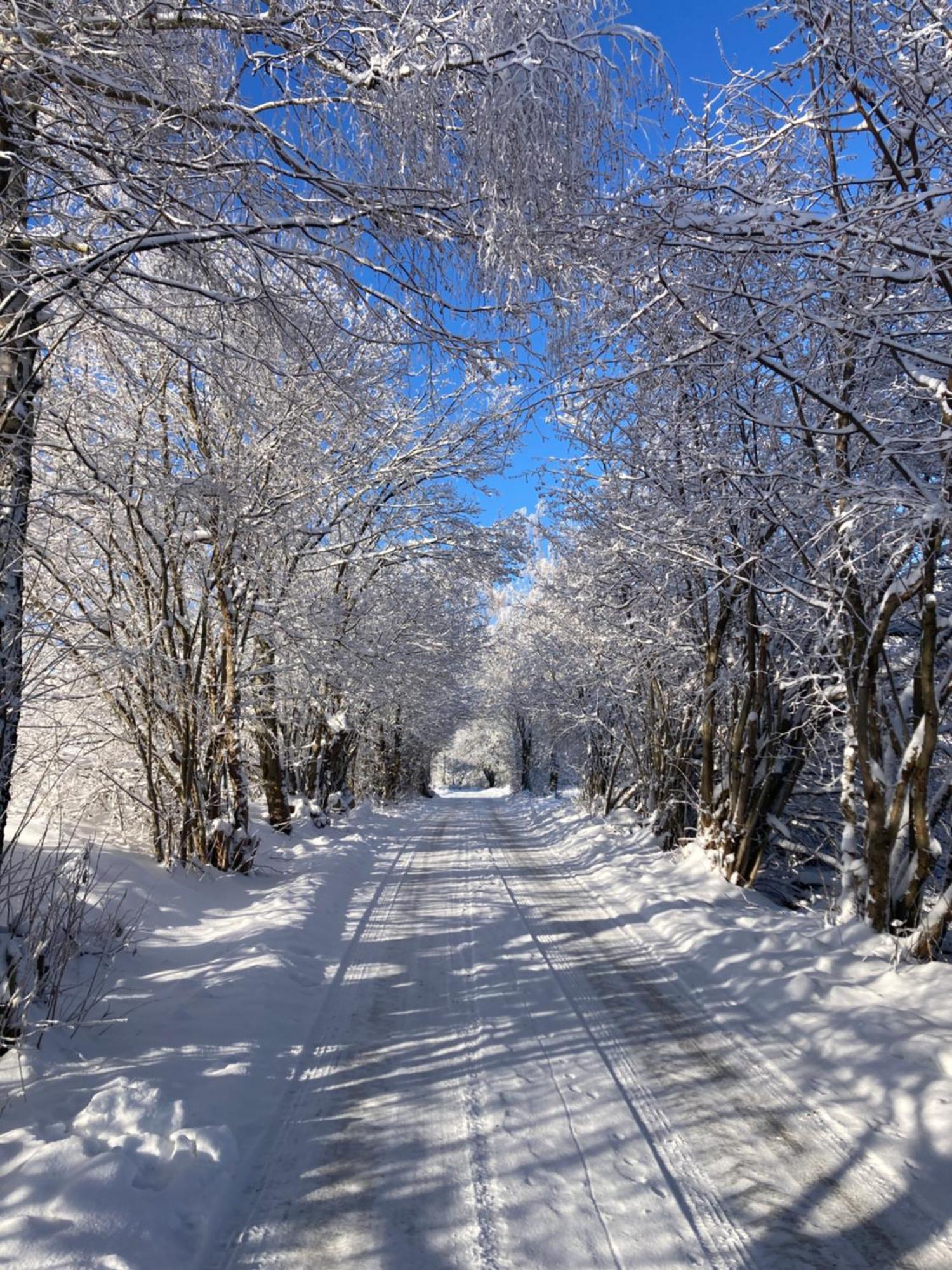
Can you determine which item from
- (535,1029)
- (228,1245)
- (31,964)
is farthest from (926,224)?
(31,964)

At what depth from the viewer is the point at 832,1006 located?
5285mm

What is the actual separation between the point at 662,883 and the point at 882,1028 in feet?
19.1

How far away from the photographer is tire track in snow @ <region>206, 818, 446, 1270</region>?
2754 millimetres

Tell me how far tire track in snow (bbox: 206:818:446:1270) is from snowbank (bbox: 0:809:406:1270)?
6cm

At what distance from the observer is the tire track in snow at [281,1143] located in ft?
9.04

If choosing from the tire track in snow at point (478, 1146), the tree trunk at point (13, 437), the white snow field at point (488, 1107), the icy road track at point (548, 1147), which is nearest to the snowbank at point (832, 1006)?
the white snow field at point (488, 1107)

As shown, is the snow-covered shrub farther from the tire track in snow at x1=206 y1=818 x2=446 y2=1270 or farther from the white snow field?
the tire track in snow at x1=206 y1=818 x2=446 y2=1270

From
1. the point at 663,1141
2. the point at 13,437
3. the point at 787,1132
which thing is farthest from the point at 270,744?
the point at 787,1132

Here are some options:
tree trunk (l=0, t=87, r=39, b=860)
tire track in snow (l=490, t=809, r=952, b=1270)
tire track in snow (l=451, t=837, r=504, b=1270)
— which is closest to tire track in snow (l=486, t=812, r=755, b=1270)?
tire track in snow (l=490, t=809, r=952, b=1270)

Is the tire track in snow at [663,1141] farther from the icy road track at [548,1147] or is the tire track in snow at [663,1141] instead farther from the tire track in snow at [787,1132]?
the tire track in snow at [787,1132]

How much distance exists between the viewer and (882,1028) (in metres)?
4.80

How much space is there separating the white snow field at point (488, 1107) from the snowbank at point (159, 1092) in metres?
0.01

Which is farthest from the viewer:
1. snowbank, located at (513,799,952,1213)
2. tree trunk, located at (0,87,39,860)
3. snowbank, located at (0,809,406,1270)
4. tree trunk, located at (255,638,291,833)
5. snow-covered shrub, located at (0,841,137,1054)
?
tree trunk, located at (255,638,291,833)

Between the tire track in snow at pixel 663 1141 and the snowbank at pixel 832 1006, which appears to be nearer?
the tire track in snow at pixel 663 1141
